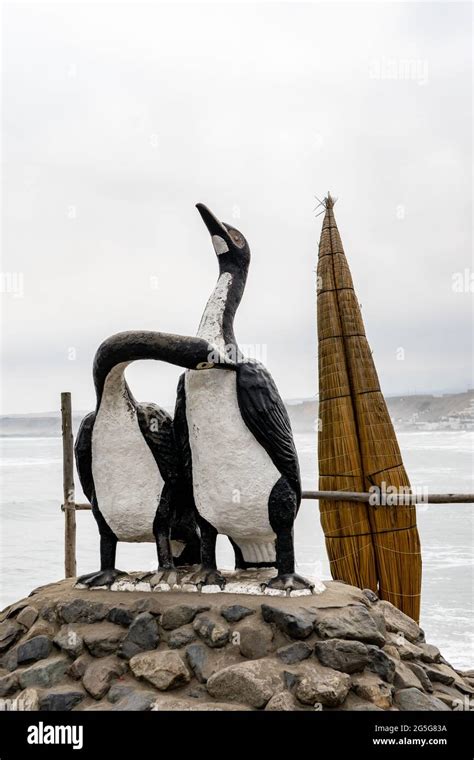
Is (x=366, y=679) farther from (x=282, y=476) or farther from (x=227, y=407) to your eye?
(x=227, y=407)

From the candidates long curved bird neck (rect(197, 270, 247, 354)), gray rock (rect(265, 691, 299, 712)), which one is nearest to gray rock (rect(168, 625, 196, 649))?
gray rock (rect(265, 691, 299, 712))

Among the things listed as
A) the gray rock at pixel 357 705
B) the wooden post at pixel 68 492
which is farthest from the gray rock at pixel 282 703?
the wooden post at pixel 68 492

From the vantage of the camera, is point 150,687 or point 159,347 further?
point 159,347

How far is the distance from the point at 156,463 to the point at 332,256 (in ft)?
8.37

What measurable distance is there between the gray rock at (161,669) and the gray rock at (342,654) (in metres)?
0.63

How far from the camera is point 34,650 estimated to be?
3648 mm

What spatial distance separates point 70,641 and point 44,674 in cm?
19

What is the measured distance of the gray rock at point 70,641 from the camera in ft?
11.7

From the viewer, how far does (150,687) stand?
130 inches

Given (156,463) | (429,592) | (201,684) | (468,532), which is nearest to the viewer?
(201,684)

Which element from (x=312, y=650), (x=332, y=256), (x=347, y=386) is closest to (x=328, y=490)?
(x=347, y=386)

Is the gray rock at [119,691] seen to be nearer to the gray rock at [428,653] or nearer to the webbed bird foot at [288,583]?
the webbed bird foot at [288,583]

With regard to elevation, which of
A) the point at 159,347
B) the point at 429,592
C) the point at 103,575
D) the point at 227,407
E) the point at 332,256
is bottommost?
the point at 429,592

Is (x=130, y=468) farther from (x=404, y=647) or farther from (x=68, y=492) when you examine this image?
(x=68, y=492)
